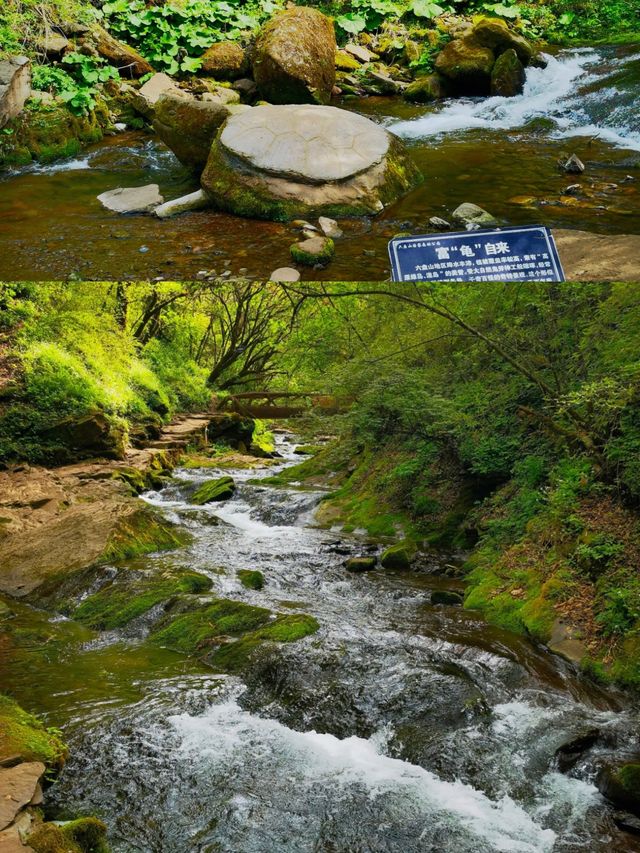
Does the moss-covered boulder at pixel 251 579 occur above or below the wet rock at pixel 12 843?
below

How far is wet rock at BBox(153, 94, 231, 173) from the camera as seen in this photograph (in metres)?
8.12

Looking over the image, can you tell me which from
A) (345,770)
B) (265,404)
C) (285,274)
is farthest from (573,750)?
(265,404)

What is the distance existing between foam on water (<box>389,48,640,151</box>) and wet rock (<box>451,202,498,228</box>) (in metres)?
2.91

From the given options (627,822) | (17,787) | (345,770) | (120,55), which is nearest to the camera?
(17,787)

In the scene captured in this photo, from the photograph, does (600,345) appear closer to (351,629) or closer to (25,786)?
(351,629)

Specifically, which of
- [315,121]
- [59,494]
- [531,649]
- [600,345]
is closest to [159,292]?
[59,494]

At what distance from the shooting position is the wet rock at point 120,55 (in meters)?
11.9

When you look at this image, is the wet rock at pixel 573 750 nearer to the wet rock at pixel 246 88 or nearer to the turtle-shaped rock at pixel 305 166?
the turtle-shaped rock at pixel 305 166

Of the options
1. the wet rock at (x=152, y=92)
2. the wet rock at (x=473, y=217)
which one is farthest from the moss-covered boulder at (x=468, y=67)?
the wet rock at (x=473, y=217)

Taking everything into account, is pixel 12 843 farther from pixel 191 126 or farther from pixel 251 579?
pixel 191 126

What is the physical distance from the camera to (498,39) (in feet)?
39.5

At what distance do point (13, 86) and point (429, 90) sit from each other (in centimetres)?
632

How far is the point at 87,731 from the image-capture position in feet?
13.3

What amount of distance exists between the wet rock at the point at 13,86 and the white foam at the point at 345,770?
8.77 m
